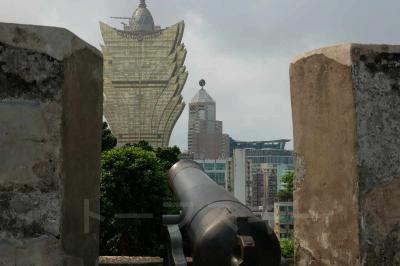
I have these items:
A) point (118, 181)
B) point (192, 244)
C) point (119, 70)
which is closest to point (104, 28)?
point (119, 70)

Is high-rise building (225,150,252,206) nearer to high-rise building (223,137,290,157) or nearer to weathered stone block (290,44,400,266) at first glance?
high-rise building (223,137,290,157)

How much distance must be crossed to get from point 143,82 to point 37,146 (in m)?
74.1

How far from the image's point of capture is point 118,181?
50.8 ft

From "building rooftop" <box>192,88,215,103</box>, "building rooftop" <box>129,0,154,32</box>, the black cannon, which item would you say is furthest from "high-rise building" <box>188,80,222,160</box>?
the black cannon

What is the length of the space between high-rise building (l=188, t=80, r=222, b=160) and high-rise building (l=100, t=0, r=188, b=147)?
62126 mm

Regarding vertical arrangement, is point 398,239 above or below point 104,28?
below

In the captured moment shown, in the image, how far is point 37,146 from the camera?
2.68m

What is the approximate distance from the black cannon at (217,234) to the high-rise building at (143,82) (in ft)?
230

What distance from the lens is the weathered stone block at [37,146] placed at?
8.68 feet

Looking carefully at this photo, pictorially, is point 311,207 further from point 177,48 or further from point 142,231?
point 177,48

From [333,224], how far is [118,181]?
12.7 m

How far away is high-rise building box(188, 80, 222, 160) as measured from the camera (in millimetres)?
140250

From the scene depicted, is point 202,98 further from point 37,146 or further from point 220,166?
point 37,146

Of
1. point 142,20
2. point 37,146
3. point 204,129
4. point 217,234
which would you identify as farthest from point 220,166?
point 37,146
